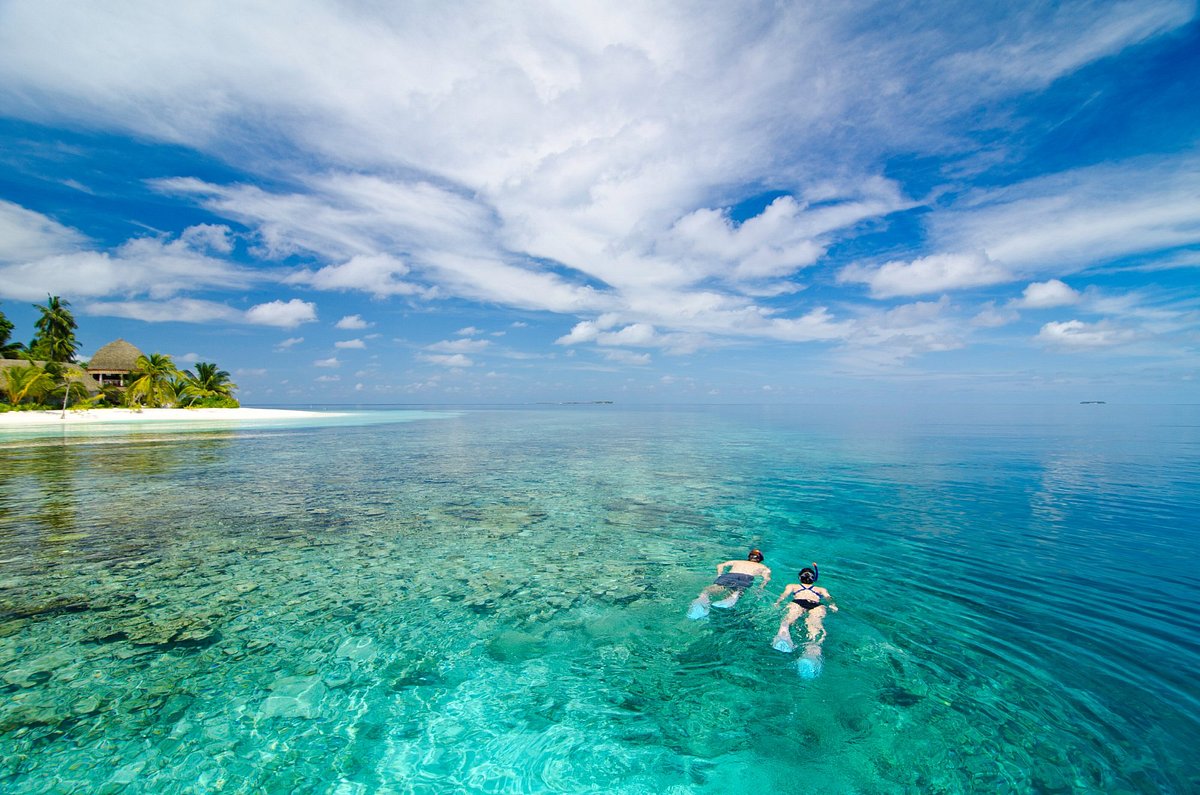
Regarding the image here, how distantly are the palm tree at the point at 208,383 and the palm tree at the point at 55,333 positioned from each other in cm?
1626

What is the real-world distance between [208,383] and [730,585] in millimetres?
109594

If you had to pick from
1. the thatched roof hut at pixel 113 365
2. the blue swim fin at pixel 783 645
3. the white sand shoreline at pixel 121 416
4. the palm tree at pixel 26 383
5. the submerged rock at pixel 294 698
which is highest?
the thatched roof hut at pixel 113 365

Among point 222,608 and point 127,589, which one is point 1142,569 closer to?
point 222,608

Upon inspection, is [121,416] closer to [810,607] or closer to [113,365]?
[113,365]

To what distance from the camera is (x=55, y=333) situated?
81250mm

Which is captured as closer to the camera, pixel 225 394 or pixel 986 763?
pixel 986 763

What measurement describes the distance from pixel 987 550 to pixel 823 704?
38.2ft

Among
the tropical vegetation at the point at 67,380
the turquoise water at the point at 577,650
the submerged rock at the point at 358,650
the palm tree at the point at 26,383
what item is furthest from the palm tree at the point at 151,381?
the submerged rock at the point at 358,650

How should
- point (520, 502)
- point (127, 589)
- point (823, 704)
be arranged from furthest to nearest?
point (520, 502)
point (127, 589)
point (823, 704)

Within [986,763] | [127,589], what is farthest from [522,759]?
[127,589]

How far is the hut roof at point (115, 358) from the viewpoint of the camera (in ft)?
268

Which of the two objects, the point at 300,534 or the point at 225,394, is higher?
the point at 225,394

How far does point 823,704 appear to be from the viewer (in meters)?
7.76

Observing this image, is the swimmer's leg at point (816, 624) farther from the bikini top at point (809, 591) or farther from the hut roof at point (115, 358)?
the hut roof at point (115, 358)
